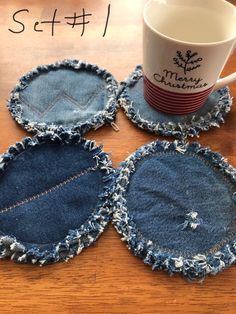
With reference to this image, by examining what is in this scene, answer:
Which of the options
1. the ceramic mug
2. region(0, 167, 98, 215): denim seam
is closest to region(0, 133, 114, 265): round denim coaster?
region(0, 167, 98, 215): denim seam

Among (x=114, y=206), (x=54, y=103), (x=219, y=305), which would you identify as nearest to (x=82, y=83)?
(x=54, y=103)

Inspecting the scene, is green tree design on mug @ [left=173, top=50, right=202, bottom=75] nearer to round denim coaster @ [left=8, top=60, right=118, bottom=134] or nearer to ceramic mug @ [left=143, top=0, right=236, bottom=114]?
ceramic mug @ [left=143, top=0, right=236, bottom=114]

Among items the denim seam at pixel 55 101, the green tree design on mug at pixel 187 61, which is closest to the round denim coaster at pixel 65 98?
the denim seam at pixel 55 101

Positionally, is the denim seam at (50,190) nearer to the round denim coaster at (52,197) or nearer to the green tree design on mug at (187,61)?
the round denim coaster at (52,197)

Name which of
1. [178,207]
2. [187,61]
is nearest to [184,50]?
[187,61]

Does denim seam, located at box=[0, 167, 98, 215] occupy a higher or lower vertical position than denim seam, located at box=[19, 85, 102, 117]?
lower

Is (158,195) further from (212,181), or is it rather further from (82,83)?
(82,83)
